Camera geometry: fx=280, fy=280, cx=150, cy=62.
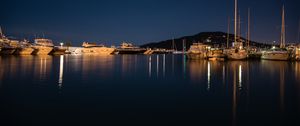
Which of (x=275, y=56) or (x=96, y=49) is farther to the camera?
(x=96, y=49)

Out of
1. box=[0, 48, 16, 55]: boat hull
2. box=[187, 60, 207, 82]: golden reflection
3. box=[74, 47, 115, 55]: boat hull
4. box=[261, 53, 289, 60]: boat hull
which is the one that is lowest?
box=[187, 60, 207, 82]: golden reflection

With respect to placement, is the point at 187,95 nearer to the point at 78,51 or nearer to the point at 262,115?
the point at 262,115

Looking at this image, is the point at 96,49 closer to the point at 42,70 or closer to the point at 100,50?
the point at 100,50

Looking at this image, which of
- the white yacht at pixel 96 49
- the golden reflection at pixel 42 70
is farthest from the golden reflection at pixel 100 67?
the white yacht at pixel 96 49

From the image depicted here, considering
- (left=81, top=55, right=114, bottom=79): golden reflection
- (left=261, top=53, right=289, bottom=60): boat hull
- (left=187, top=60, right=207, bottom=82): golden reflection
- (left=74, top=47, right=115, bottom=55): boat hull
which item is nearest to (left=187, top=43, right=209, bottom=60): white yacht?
(left=261, top=53, right=289, bottom=60): boat hull

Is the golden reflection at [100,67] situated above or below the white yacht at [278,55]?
below

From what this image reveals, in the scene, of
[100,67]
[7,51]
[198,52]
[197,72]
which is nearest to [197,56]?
[198,52]

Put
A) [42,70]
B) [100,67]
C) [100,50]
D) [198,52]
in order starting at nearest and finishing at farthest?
[42,70], [100,67], [198,52], [100,50]

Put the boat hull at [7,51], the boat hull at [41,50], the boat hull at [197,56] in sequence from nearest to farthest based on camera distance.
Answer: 1. the boat hull at [197,56]
2. the boat hull at [7,51]
3. the boat hull at [41,50]

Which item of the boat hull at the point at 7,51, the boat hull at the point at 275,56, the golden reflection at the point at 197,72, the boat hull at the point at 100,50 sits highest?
the boat hull at the point at 100,50

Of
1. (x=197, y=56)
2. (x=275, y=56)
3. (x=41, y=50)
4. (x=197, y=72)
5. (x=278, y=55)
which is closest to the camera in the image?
(x=197, y=72)

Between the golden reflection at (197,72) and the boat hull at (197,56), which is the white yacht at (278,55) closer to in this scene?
the boat hull at (197,56)

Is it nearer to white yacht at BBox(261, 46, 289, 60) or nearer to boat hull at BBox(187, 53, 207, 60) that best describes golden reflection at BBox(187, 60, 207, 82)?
boat hull at BBox(187, 53, 207, 60)

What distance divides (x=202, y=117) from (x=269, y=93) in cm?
641
